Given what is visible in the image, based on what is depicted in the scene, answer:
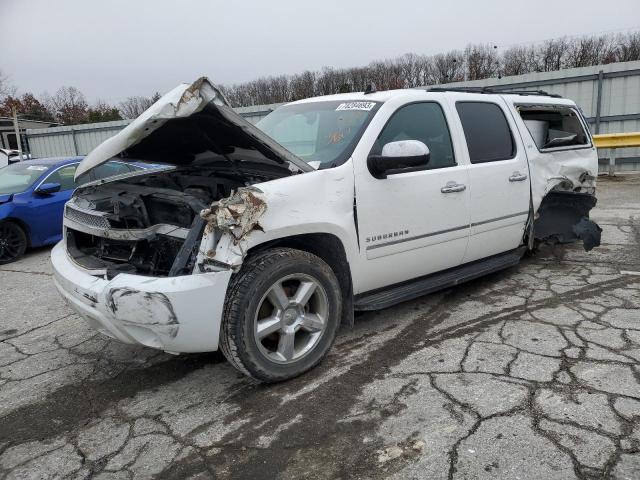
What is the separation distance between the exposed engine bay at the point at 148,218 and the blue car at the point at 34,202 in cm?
363

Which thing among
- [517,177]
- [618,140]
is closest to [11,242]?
[517,177]

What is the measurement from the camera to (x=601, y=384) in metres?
2.98

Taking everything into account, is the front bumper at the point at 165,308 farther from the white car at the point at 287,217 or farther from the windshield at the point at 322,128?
the windshield at the point at 322,128

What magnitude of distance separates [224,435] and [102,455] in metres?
0.61

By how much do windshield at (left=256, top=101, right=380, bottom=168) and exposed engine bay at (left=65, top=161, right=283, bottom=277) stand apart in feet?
1.26

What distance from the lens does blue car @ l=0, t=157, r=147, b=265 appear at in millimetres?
7293

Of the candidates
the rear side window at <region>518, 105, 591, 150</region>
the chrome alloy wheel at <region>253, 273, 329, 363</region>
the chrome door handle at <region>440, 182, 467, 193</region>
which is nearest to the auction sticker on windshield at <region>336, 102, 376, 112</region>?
the chrome door handle at <region>440, 182, 467, 193</region>

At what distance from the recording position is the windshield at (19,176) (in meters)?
7.68

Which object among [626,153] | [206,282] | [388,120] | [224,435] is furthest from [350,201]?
[626,153]

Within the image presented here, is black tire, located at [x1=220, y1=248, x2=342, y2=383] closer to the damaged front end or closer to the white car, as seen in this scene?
the white car

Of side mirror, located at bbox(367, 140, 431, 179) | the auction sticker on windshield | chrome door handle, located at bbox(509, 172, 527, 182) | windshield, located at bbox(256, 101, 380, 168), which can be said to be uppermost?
the auction sticker on windshield

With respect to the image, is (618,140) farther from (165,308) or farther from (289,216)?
(165,308)

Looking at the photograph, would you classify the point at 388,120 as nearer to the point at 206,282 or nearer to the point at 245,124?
the point at 245,124

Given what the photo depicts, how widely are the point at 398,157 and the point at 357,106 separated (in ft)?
2.36
